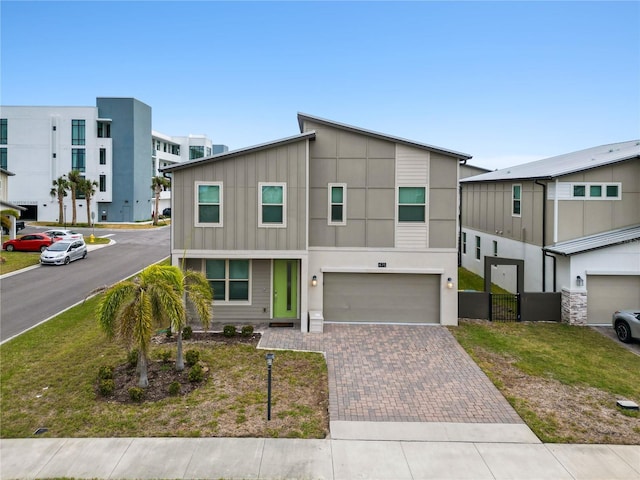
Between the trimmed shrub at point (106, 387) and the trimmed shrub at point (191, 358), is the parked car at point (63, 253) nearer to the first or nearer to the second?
the trimmed shrub at point (191, 358)

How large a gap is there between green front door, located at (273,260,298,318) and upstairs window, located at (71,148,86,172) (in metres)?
46.5

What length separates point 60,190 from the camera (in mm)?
49031

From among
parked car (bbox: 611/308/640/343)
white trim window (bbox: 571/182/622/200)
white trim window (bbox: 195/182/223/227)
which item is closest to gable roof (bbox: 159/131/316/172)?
white trim window (bbox: 195/182/223/227)

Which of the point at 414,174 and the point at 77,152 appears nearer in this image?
the point at 414,174

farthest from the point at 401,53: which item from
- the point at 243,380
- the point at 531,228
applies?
the point at 243,380

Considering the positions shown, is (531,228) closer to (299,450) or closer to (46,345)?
(299,450)

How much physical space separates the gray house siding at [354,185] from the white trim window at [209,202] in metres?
3.19

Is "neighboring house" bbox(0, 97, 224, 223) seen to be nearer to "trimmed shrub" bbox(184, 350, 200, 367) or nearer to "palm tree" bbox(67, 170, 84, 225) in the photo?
"palm tree" bbox(67, 170, 84, 225)

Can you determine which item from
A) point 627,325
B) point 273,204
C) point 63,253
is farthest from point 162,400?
point 63,253

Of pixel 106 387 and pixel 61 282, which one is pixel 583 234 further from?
pixel 61 282

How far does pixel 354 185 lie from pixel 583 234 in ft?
31.5

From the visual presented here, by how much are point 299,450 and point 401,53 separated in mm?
21620

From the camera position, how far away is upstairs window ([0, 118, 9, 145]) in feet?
171

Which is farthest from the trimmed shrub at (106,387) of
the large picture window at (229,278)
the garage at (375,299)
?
the garage at (375,299)
